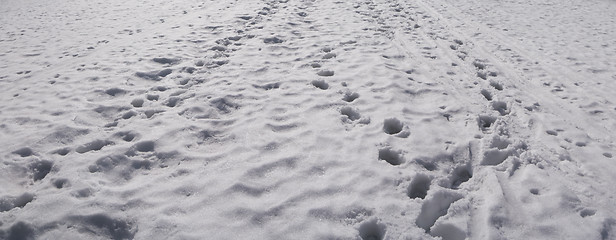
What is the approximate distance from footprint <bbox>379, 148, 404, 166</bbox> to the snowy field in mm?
17

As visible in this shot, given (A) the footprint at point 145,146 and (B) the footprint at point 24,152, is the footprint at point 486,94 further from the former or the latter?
(B) the footprint at point 24,152

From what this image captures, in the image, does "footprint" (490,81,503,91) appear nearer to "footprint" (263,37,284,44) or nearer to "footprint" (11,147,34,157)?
"footprint" (263,37,284,44)

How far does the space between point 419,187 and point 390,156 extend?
610mm

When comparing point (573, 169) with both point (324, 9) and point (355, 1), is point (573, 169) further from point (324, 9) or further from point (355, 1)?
point (355, 1)

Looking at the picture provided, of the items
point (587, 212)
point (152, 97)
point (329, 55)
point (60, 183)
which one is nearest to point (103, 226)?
point (60, 183)

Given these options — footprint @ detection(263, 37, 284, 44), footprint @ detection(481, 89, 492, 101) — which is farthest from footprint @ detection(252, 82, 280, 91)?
footprint @ detection(481, 89, 492, 101)

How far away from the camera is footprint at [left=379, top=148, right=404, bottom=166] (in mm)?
4401

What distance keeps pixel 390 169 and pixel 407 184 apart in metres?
0.29

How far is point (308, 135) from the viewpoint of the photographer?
190 inches

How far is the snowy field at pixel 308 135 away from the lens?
3529 millimetres

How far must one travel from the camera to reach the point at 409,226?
3.46m

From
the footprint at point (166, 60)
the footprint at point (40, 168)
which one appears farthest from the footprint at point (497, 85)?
the footprint at point (40, 168)

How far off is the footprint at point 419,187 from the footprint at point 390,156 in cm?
38

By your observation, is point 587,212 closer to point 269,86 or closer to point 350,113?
point 350,113
